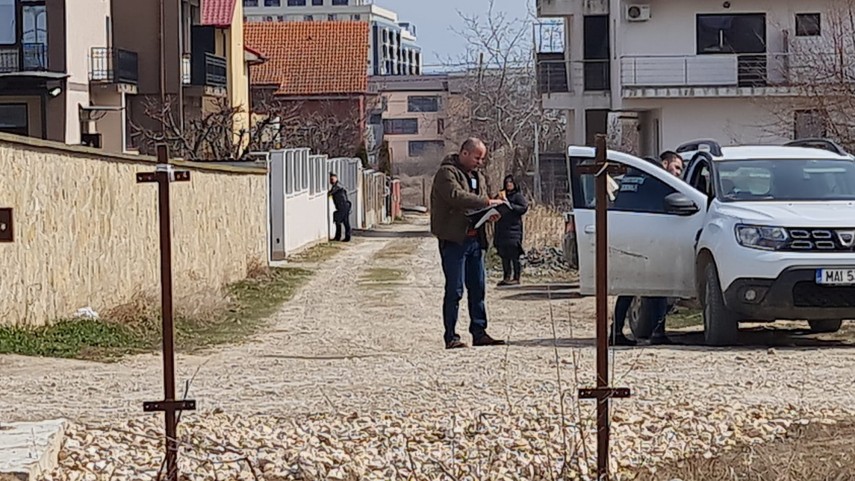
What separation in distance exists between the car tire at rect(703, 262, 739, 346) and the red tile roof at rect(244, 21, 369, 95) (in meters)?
49.9

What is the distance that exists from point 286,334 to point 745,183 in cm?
512

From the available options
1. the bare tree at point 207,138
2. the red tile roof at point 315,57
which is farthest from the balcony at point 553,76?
the red tile roof at point 315,57

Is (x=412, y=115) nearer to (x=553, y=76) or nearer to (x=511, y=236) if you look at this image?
(x=553, y=76)

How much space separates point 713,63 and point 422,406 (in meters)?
31.7

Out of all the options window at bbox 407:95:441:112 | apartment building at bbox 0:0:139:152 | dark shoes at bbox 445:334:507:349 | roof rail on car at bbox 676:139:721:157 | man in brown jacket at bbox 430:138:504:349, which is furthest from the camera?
window at bbox 407:95:441:112

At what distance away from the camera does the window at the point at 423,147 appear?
3716 inches

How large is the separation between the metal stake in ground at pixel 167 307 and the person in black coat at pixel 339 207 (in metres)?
27.8

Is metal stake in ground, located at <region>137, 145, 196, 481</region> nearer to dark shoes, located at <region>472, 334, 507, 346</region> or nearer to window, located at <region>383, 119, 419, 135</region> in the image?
dark shoes, located at <region>472, 334, 507, 346</region>

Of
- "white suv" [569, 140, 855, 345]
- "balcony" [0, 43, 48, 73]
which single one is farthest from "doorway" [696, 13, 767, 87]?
"white suv" [569, 140, 855, 345]

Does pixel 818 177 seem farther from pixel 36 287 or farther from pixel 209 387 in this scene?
pixel 36 287

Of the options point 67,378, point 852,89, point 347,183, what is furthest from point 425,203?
point 67,378

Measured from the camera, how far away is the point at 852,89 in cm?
2728

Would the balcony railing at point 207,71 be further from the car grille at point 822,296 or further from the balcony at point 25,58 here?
the car grille at point 822,296

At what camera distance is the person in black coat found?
3391 cm
